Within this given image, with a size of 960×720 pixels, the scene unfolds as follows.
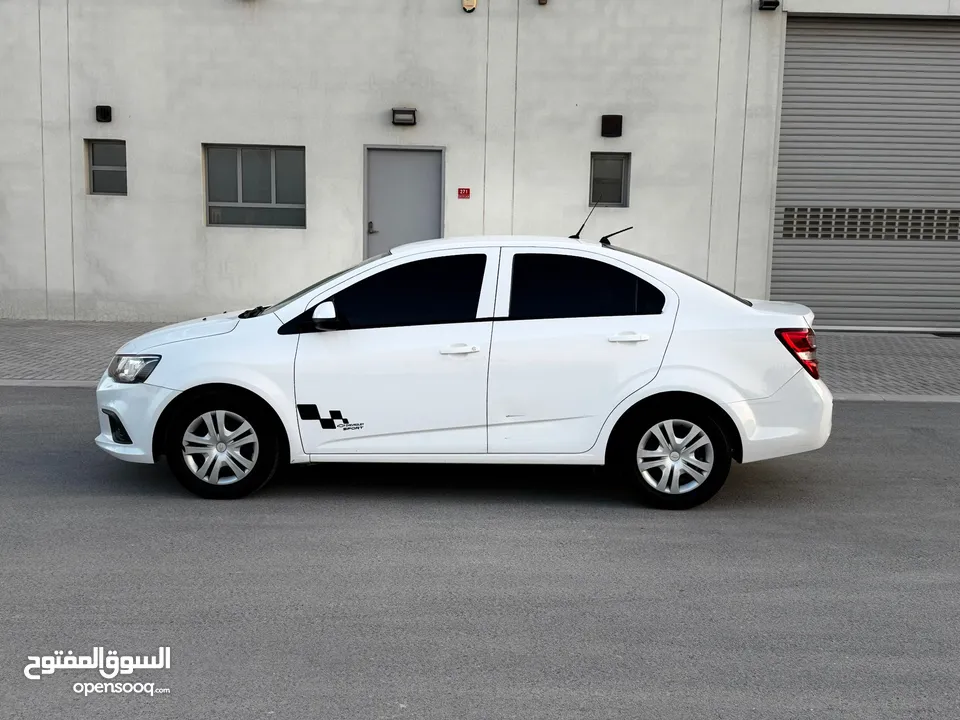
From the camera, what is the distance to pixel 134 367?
21.6 feet

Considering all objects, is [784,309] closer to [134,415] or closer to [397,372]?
[397,372]

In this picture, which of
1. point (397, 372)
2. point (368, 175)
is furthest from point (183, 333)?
point (368, 175)

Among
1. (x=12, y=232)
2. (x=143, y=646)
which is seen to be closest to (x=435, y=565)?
(x=143, y=646)

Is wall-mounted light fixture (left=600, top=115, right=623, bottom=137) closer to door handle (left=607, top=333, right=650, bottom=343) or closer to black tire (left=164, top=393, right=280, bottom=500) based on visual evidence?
door handle (left=607, top=333, right=650, bottom=343)

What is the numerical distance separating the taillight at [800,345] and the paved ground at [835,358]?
4.41 meters

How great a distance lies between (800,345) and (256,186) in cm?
1104

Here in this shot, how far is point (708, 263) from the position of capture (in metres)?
15.7

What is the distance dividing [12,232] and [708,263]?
35.1ft

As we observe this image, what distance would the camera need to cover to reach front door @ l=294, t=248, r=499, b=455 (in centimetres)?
637

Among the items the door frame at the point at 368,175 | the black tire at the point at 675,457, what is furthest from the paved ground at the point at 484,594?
the door frame at the point at 368,175

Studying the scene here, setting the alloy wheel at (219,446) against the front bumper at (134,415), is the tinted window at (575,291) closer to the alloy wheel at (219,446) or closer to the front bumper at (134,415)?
the alloy wheel at (219,446)

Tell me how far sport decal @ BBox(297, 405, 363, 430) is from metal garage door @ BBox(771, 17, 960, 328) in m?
11.2

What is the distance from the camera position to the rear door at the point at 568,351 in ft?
20.9

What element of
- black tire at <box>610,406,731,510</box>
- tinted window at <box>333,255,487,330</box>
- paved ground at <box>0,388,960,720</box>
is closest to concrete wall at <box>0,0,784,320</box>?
paved ground at <box>0,388,960,720</box>
